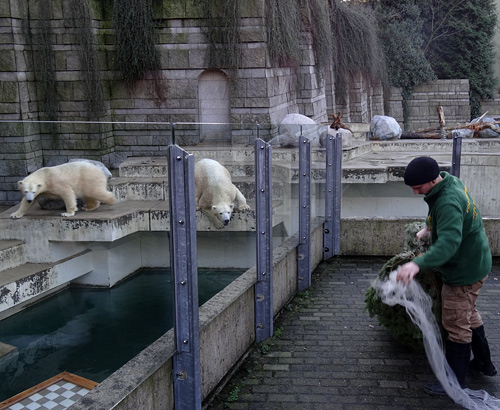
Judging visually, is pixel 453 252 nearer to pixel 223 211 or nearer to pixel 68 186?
pixel 223 211

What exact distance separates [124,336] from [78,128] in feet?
5.22

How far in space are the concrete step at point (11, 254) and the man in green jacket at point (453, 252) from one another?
2555 mm

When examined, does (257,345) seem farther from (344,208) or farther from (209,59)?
(209,59)

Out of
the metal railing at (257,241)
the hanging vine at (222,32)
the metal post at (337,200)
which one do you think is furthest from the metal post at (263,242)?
the hanging vine at (222,32)

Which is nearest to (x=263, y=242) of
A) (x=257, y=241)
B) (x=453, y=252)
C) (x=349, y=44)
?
(x=257, y=241)

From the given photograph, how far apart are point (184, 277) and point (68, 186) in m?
1.23

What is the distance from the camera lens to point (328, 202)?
7602 mm

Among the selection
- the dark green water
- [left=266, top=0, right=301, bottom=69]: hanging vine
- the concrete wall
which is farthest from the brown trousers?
[left=266, top=0, right=301, bottom=69]: hanging vine

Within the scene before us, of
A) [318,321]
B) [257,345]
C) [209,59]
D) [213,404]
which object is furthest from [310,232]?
[209,59]

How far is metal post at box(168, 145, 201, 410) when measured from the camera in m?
3.49

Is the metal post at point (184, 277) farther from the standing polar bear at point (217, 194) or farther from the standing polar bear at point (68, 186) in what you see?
the standing polar bear at point (68, 186)

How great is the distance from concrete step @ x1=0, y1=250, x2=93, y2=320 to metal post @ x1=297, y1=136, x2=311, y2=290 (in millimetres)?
2650

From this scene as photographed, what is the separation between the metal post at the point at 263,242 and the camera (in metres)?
5.02

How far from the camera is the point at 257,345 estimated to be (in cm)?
514
